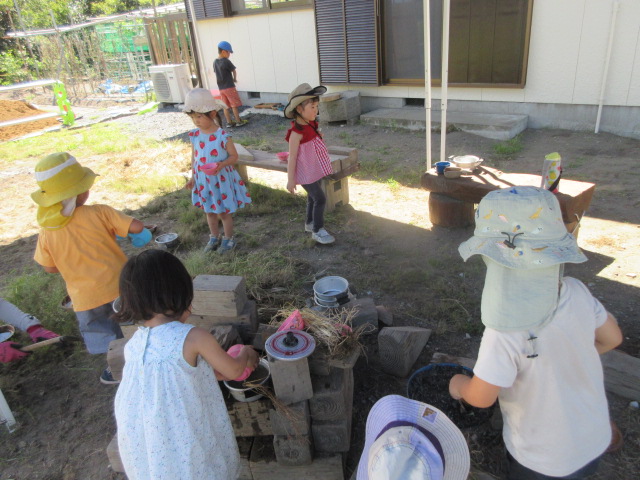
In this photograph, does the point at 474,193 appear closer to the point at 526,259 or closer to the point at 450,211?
the point at 450,211

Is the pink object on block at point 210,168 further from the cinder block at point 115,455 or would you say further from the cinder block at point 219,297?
the cinder block at point 115,455

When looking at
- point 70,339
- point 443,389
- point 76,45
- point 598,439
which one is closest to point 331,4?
point 70,339

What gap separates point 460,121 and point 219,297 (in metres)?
6.33

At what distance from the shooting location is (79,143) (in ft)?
31.9

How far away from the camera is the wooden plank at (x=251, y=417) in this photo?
2053 millimetres

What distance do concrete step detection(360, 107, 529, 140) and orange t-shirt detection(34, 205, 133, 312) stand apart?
20.1ft

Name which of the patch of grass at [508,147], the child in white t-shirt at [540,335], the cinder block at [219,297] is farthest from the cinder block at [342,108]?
the child in white t-shirt at [540,335]

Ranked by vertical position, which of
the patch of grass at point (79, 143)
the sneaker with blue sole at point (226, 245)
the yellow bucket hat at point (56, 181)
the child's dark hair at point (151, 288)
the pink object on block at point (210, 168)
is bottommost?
the sneaker with blue sole at point (226, 245)

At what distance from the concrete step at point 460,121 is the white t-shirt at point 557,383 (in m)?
6.34

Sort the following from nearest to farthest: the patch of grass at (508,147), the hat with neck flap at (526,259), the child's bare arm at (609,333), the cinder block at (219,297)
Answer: the hat with neck flap at (526,259)
the child's bare arm at (609,333)
the cinder block at (219,297)
the patch of grass at (508,147)

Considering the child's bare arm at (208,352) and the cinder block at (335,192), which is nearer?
the child's bare arm at (208,352)

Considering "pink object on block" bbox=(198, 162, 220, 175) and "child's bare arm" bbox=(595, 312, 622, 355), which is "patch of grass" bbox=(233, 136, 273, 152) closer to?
"pink object on block" bbox=(198, 162, 220, 175)

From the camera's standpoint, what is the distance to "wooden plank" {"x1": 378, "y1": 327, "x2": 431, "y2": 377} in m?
2.56

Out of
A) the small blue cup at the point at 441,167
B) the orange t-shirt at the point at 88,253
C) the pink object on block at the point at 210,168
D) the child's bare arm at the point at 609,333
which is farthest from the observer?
the small blue cup at the point at 441,167
